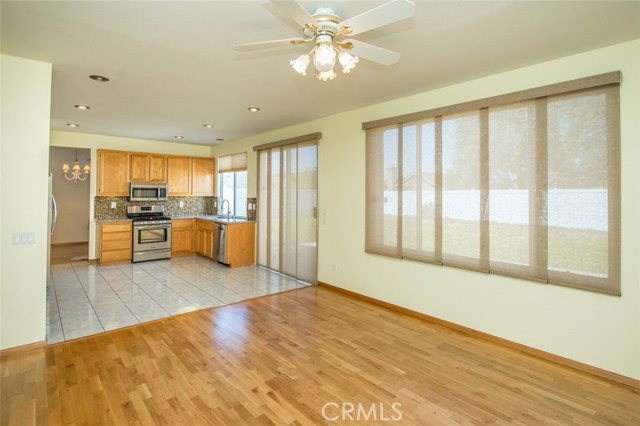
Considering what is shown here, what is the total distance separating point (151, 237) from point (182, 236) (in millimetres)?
734

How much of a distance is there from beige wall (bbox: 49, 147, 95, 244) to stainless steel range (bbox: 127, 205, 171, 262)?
2135mm

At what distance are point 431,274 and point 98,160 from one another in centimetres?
678

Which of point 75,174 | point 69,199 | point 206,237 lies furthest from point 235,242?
point 69,199

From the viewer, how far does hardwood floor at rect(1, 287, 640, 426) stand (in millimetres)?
2139

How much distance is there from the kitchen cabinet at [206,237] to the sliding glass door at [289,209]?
40.9 inches

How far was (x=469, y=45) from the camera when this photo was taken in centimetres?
261

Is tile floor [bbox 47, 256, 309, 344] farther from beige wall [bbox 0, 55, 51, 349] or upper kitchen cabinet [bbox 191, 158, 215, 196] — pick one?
upper kitchen cabinet [bbox 191, 158, 215, 196]

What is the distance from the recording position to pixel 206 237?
7.06m

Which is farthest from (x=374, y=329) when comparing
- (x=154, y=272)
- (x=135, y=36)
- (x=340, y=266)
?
(x=154, y=272)

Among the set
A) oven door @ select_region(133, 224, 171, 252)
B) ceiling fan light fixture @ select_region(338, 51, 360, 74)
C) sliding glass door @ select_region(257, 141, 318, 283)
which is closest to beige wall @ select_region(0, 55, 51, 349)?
ceiling fan light fixture @ select_region(338, 51, 360, 74)

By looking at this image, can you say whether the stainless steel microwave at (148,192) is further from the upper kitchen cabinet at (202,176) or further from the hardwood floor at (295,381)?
the hardwood floor at (295,381)

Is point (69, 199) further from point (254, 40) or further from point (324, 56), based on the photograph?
point (324, 56)

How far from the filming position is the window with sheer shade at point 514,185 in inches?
104

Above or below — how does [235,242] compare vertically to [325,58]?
below
